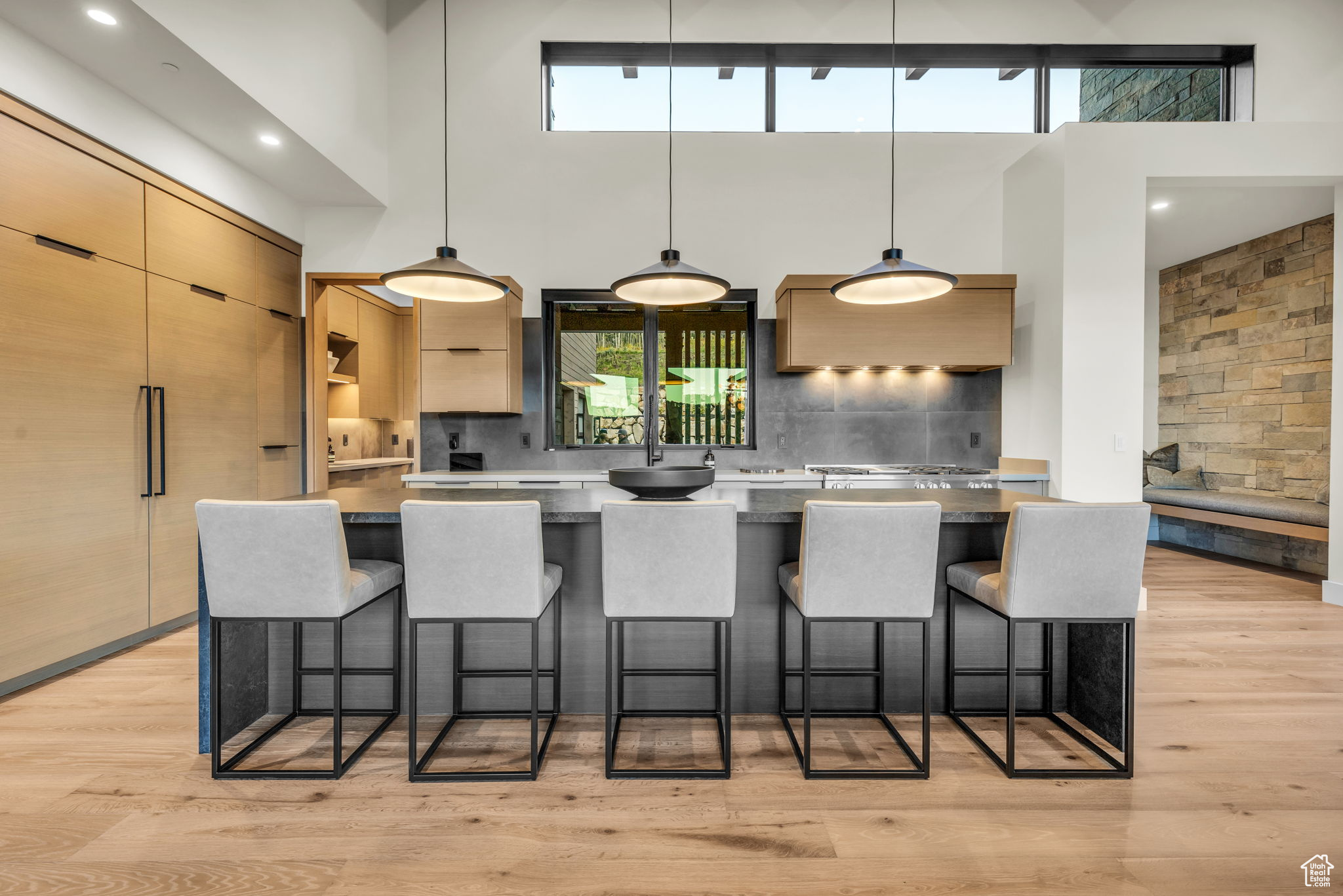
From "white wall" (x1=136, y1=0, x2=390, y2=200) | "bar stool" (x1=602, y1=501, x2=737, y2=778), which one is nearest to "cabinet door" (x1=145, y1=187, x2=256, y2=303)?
"white wall" (x1=136, y1=0, x2=390, y2=200)

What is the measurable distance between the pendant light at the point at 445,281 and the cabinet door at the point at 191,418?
1.49m

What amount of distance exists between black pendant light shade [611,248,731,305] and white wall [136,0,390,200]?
86.7 inches

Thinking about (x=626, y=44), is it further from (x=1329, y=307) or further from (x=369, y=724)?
(x=1329, y=307)

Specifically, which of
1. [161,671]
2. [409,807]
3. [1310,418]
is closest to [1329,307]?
[1310,418]

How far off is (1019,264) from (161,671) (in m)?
5.64

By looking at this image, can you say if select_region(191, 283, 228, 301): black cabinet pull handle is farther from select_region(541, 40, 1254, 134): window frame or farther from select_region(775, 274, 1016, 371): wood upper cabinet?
select_region(775, 274, 1016, 371): wood upper cabinet

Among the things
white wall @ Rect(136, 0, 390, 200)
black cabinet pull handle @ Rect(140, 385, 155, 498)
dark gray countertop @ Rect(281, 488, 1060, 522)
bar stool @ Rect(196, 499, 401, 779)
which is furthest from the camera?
black cabinet pull handle @ Rect(140, 385, 155, 498)

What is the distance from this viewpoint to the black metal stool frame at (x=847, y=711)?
183cm

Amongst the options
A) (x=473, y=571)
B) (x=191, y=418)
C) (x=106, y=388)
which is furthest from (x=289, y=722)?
(x=191, y=418)

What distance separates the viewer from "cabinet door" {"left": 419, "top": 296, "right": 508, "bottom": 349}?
13.1ft

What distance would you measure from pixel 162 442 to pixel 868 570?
142 inches

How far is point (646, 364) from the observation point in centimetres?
456

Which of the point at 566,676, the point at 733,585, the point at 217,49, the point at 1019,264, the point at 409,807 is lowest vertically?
the point at 409,807

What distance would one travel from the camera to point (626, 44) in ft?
14.6
